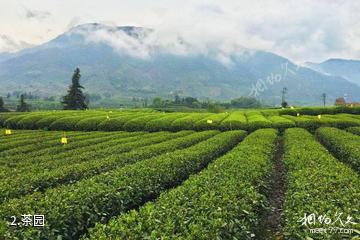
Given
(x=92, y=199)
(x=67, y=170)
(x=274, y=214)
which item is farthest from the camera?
(x=67, y=170)

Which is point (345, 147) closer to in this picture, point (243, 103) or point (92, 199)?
point (92, 199)

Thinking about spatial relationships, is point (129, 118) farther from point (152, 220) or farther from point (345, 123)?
point (152, 220)

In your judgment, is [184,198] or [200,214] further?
[184,198]

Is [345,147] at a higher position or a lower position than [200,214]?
lower

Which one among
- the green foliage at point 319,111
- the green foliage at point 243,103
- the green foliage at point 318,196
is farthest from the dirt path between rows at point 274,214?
the green foliage at point 243,103

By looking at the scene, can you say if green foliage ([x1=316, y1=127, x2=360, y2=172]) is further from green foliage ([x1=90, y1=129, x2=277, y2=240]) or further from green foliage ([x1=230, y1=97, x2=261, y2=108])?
green foliage ([x1=230, y1=97, x2=261, y2=108])

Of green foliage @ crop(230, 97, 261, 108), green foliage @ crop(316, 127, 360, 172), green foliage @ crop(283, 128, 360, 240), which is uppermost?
green foliage @ crop(283, 128, 360, 240)

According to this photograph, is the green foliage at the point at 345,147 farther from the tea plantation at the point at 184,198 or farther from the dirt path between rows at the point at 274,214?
the dirt path between rows at the point at 274,214

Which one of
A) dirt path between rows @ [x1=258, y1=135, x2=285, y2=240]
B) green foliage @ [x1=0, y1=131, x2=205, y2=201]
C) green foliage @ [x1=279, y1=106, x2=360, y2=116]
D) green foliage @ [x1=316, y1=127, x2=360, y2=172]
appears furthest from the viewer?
green foliage @ [x1=279, y1=106, x2=360, y2=116]

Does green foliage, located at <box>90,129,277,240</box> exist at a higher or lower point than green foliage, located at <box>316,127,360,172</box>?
higher

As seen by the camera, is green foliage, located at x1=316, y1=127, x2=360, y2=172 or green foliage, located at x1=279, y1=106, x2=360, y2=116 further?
green foliage, located at x1=279, y1=106, x2=360, y2=116

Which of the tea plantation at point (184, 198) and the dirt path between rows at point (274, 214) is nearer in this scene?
the tea plantation at point (184, 198)

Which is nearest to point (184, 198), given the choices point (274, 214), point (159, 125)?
point (274, 214)

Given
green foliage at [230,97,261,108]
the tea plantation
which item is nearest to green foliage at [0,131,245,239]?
the tea plantation
